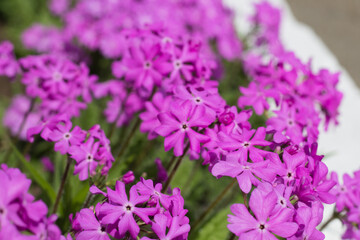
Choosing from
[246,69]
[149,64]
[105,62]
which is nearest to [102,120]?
[105,62]

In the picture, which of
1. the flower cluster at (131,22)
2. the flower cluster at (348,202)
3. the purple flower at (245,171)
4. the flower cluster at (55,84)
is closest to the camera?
the purple flower at (245,171)

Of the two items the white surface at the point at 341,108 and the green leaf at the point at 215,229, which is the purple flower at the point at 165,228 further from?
the white surface at the point at 341,108

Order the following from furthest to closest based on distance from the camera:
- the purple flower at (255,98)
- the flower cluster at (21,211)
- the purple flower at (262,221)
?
the purple flower at (255,98) < the purple flower at (262,221) < the flower cluster at (21,211)

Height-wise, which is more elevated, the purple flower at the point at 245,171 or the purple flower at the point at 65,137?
the purple flower at the point at 245,171

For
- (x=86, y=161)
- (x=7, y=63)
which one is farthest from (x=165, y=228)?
(x=7, y=63)

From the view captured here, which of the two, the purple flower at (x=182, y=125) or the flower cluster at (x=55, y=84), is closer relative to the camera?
the purple flower at (x=182, y=125)

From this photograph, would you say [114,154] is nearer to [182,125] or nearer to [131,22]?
[182,125]

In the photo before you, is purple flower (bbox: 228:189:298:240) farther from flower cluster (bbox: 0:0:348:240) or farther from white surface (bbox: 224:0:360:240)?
white surface (bbox: 224:0:360:240)

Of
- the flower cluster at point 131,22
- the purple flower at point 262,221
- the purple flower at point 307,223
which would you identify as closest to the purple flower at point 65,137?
the purple flower at point 262,221
